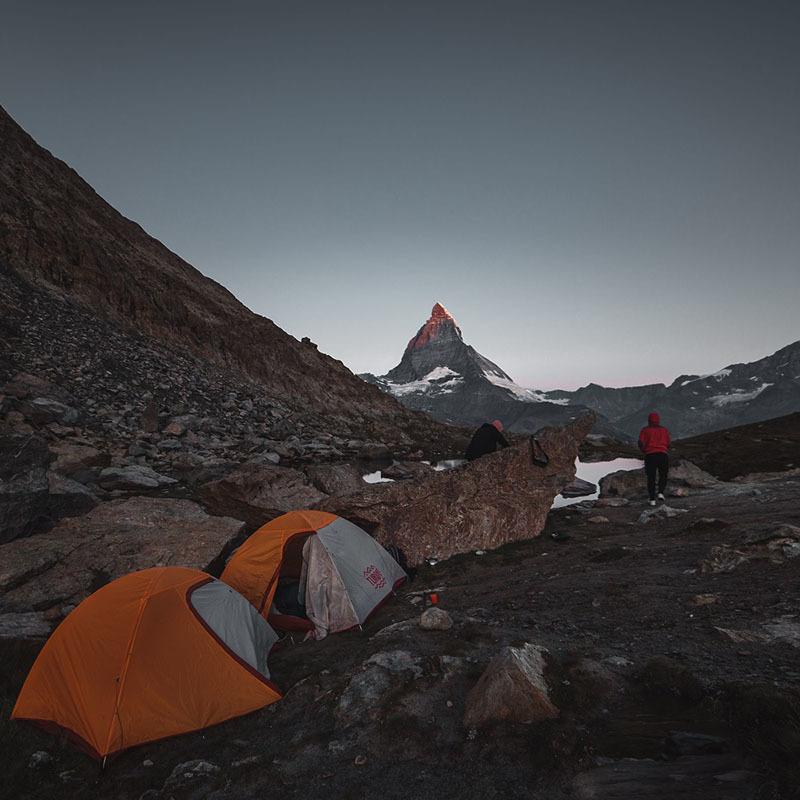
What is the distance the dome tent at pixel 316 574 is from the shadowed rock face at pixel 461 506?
6.85 ft

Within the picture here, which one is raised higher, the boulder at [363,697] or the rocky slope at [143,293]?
the rocky slope at [143,293]

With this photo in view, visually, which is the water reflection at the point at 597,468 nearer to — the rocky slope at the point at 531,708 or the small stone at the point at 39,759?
the rocky slope at the point at 531,708

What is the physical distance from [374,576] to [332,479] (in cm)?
661

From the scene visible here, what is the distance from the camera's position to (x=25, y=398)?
18.8 metres

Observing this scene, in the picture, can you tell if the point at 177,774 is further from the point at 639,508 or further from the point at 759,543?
the point at 639,508

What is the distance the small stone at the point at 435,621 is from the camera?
6.76 m

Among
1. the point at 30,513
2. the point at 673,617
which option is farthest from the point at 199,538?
the point at 673,617

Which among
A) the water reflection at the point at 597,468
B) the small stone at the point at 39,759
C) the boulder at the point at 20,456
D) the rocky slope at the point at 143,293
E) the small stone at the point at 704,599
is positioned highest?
the rocky slope at the point at 143,293

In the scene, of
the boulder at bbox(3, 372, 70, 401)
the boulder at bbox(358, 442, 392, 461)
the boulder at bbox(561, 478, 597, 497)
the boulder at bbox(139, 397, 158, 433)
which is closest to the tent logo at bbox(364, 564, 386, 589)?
the boulder at bbox(561, 478, 597, 497)

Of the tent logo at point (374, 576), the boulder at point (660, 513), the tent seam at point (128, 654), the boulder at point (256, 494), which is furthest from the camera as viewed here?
the boulder at point (256, 494)

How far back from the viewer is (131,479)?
1562 cm

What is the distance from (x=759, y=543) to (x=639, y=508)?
812 cm

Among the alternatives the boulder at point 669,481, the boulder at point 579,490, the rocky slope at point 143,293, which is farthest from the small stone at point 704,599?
the rocky slope at point 143,293

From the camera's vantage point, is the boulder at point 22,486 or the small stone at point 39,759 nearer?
the small stone at point 39,759
